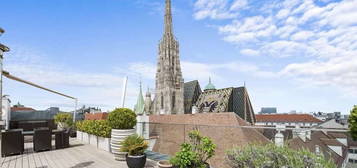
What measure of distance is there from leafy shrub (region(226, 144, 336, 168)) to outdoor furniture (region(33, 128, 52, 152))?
7.02 m

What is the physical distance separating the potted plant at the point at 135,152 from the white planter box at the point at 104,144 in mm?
2420

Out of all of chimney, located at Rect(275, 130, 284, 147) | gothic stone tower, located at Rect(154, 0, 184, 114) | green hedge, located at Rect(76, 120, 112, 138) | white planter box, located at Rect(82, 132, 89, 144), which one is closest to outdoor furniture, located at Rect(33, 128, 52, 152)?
green hedge, located at Rect(76, 120, 112, 138)

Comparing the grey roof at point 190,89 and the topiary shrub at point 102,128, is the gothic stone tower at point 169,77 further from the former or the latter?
the topiary shrub at point 102,128

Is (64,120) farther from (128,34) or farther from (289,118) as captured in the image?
(289,118)

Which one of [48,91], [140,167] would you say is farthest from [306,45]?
[48,91]

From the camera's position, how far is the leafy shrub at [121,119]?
256 inches

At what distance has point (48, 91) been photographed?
13328 millimetres

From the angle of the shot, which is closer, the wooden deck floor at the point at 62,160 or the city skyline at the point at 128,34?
the wooden deck floor at the point at 62,160

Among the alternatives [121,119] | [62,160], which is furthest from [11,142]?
[121,119]

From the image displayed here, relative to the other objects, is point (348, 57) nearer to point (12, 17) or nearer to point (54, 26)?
point (54, 26)

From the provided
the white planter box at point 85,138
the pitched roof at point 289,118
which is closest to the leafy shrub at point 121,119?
the white planter box at point 85,138

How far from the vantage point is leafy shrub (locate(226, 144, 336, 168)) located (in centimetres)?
320

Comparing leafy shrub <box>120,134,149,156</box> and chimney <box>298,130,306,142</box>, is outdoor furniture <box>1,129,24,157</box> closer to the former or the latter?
leafy shrub <box>120,134,149,156</box>

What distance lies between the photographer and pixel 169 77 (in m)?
41.8
